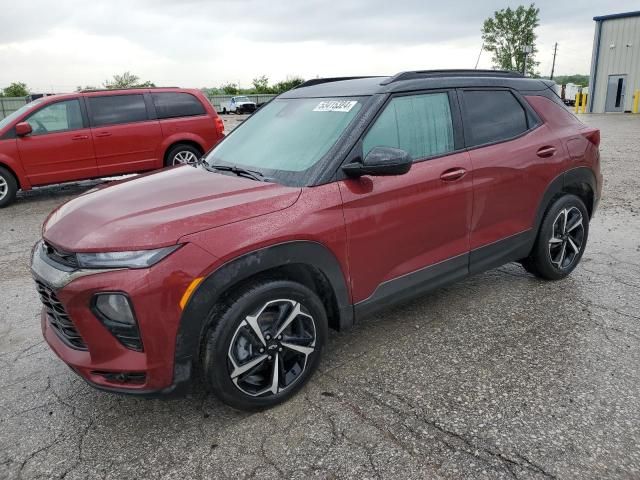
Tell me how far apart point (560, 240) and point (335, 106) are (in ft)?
7.66

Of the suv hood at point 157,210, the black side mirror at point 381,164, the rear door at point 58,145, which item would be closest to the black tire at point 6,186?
the rear door at point 58,145

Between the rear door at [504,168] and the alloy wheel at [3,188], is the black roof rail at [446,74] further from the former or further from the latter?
the alloy wheel at [3,188]

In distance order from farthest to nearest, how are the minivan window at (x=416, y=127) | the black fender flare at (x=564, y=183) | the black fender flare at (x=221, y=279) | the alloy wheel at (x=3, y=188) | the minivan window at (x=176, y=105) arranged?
1. the minivan window at (x=176, y=105)
2. the alloy wheel at (x=3, y=188)
3. the black fender flare at (x=564, y=183)
4. the minivan window at (x=416, y=127)
5. the black fender flare at (x=221, y=279)

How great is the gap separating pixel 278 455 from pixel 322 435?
252 millimetres

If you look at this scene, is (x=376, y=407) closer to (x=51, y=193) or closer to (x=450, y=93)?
(x=450, y=93)

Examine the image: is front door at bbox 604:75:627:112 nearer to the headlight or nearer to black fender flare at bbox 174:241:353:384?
black fender flare at bbox 174:241:353:384

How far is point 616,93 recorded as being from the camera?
103 feet

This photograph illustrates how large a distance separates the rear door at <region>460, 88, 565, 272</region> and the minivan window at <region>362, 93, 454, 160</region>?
20cm

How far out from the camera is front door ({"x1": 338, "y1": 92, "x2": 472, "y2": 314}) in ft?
9.68

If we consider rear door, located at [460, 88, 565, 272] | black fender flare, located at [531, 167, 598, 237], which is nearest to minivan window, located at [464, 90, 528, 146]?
rear door, located at [460, 88, 565, 272]

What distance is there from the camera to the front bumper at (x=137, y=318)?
2.27 metres

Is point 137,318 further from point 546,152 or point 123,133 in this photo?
point 123,133

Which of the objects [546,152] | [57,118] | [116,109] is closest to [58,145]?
[57,118]

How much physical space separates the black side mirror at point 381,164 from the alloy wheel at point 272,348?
0.81 meters
